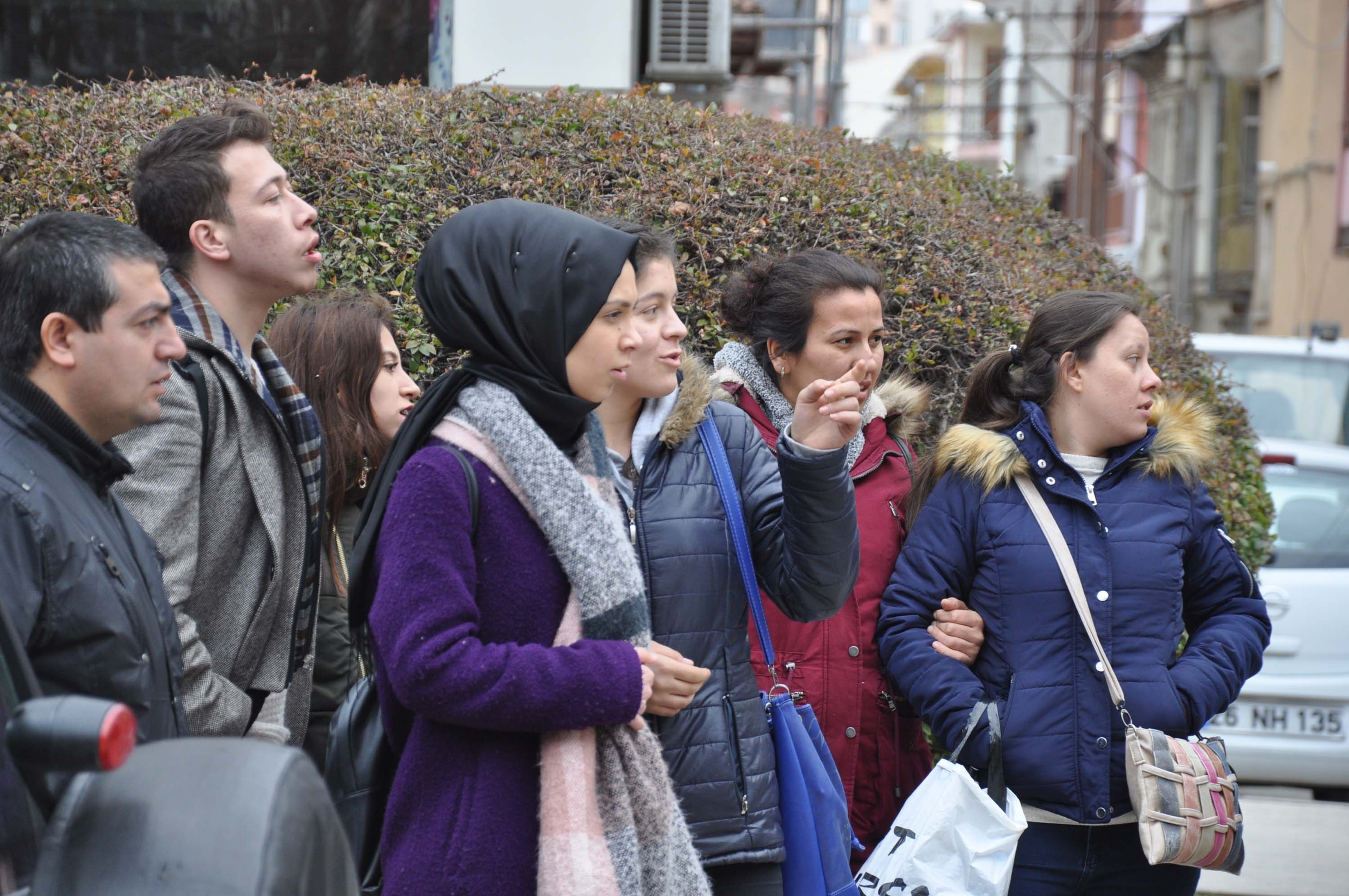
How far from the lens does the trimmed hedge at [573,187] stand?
4293 mm

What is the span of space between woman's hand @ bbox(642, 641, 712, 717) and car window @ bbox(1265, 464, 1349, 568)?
5.40m

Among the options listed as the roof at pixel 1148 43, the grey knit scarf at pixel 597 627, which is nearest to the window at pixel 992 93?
the roof at pixel 1148 43

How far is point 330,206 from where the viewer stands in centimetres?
429

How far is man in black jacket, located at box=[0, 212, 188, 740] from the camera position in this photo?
7.04 feet

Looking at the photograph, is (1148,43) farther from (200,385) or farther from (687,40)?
(200,385)

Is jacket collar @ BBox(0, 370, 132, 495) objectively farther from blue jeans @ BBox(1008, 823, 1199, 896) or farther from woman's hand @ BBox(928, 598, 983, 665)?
blue jeans @ BBox(1008, 823, 1199, 896)

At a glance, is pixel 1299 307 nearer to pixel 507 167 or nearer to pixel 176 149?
pixel 507 167

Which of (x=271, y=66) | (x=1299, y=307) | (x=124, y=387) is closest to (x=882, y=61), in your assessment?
(x=1299, y=307)

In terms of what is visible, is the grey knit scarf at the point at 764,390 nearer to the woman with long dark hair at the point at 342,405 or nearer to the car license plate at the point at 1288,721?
the woman with long dark hair at the point at 342,405

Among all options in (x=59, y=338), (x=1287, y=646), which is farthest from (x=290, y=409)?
(x=1287, y=646)

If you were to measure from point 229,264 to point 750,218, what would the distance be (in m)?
1.93

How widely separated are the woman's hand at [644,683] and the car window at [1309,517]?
548 cm

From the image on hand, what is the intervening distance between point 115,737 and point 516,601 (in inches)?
33.6

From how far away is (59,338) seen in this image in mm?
2307
